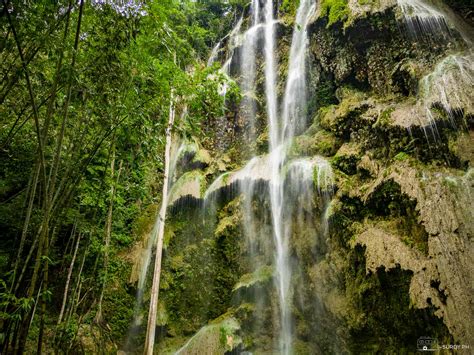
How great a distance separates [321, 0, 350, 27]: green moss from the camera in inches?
330

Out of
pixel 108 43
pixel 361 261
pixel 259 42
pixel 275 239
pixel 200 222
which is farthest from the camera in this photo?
pixel 259 42

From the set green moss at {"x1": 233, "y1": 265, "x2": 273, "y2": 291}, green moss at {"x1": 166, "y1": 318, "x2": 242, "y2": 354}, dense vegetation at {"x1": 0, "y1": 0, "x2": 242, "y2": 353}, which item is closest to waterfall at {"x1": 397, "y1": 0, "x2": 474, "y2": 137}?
dense vegetation at {"x1": 0, "y1": 0, "x2": 242, "y2": 353}

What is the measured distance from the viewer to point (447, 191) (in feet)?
15.9

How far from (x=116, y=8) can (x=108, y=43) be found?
0.40m

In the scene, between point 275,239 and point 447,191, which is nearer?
point 447,191

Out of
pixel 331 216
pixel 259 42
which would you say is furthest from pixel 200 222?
pixel 259 42

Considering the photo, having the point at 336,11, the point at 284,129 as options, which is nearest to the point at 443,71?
the point at 336,11

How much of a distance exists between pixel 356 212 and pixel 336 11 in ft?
Answer: 19.6

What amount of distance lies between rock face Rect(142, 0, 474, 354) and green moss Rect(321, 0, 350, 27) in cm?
3

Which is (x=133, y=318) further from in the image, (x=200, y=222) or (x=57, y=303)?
(x=200, y=222)

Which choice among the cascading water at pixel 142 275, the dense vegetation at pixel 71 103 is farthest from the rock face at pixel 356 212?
the dense vegetation at pixel 71 103

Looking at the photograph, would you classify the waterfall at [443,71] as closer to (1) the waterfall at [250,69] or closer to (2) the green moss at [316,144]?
(2) the green moss at [316,144]

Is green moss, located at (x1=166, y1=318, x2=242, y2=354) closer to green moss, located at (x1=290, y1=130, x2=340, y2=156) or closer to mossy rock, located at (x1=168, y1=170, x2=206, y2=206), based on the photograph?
mossy rock, located at (x1=168, y1=170, x2=206, y2=206)

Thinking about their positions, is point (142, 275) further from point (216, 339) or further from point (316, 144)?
point (316, 144)
